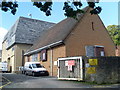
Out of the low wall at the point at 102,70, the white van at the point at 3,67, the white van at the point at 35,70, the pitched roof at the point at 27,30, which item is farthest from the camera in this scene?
the white van at the point at 3,67

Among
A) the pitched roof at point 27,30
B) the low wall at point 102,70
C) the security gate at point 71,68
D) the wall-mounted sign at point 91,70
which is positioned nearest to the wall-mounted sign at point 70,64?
the security gate at point 71,68

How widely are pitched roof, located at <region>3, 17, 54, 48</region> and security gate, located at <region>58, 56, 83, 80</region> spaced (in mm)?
21656

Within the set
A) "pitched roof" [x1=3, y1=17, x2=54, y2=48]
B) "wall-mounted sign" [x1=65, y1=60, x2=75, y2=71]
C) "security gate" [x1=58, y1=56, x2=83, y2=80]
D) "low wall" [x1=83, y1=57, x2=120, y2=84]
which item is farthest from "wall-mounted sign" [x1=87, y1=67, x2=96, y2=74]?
"pitched roof" [x1=3, y1=17, x2=54, y2=48]

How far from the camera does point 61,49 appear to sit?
2466 cm

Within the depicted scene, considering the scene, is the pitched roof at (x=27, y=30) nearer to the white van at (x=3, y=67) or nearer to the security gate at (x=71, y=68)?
the white van at (x=3, y=67)

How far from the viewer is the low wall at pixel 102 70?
15.3 meters

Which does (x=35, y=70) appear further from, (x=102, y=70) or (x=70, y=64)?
(x=102, y=70)

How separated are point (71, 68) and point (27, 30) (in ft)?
84.5

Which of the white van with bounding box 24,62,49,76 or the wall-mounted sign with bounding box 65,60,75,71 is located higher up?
the wall-mounted sign with bounding box 65,60,75,71

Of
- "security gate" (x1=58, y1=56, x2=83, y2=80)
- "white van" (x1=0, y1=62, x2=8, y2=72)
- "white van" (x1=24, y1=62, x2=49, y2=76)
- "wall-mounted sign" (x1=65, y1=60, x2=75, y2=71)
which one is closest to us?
"security gate" (x1=58, y1=56, x2=83, y2=80)

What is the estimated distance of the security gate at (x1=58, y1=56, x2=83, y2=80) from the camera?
16469 millimetres

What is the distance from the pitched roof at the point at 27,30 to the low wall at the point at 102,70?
2496 cm

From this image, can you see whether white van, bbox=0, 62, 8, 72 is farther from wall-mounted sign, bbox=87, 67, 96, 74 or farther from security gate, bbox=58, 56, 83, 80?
wall-mounted sign, bbox=87, 67, 96, 74

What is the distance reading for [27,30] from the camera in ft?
135
